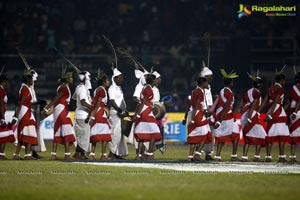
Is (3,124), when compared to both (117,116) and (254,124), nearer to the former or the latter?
(117,116)

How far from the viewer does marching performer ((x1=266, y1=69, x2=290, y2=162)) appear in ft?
73.0

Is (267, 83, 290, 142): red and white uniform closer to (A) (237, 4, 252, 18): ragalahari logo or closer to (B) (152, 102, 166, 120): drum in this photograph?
(B) (152, 102, 166, 120): drum

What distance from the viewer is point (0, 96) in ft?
72.0

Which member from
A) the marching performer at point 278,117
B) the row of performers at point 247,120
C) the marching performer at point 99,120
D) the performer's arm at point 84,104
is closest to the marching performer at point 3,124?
the performer's arm at point 84,104

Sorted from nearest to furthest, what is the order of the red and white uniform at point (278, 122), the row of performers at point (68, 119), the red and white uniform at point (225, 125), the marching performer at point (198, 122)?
the marching performer at point (198, 122) < the row of performers at point (68, 119) < the red and white uniform at point (278, 122) < the red and white uniform at point (225, 125)

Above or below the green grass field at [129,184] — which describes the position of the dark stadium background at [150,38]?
above

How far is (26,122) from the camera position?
2192 centimetres

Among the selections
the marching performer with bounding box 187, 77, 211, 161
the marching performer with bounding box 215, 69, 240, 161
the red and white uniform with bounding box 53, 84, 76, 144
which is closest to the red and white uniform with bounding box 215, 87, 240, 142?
the marching performer with bounding box 215, 69, 240, 161

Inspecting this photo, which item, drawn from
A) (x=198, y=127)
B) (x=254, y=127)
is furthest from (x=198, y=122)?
(x=254, y=127)

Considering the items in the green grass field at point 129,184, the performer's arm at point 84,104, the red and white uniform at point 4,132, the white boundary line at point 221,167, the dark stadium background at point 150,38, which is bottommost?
the green grass field at point 129,184

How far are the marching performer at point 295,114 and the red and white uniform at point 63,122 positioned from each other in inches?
203

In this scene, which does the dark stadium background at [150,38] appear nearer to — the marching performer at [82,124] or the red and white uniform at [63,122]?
the marching performer at [82,124]

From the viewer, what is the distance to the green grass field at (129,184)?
537 inches

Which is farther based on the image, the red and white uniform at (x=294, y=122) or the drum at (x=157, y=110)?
the drum at (x=157, y=110)
